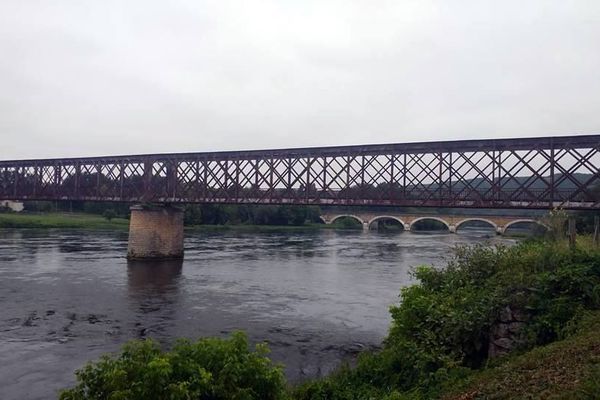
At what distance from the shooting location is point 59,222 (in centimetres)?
8338

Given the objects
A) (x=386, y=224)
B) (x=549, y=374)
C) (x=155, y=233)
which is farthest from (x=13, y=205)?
(x=549, y=374)

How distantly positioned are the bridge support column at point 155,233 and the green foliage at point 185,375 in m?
38.6

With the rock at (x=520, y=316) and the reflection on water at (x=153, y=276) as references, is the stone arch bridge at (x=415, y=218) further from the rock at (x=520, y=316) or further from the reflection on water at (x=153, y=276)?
the rock at (x=520, y=316)

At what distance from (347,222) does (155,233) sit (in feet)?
265

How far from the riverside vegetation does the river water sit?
377 cm

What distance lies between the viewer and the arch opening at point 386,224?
120050 mm

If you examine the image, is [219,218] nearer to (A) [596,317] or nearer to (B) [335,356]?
(B) [335,356]

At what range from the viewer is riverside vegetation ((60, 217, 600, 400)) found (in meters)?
7.84

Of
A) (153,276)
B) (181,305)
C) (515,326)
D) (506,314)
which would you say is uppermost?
(506,314)

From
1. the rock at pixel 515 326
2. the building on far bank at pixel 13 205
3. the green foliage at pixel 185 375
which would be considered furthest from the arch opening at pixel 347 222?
the green foliage at pixel 185 375

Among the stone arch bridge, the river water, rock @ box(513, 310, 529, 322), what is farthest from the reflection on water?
the stone arch bridge

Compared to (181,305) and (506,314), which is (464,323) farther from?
(181,305)

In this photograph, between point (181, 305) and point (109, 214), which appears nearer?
point (181, 305)

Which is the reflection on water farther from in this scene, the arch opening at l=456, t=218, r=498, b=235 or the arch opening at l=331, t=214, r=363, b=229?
the arch opening at l=456, t=218, r=498, b=235
